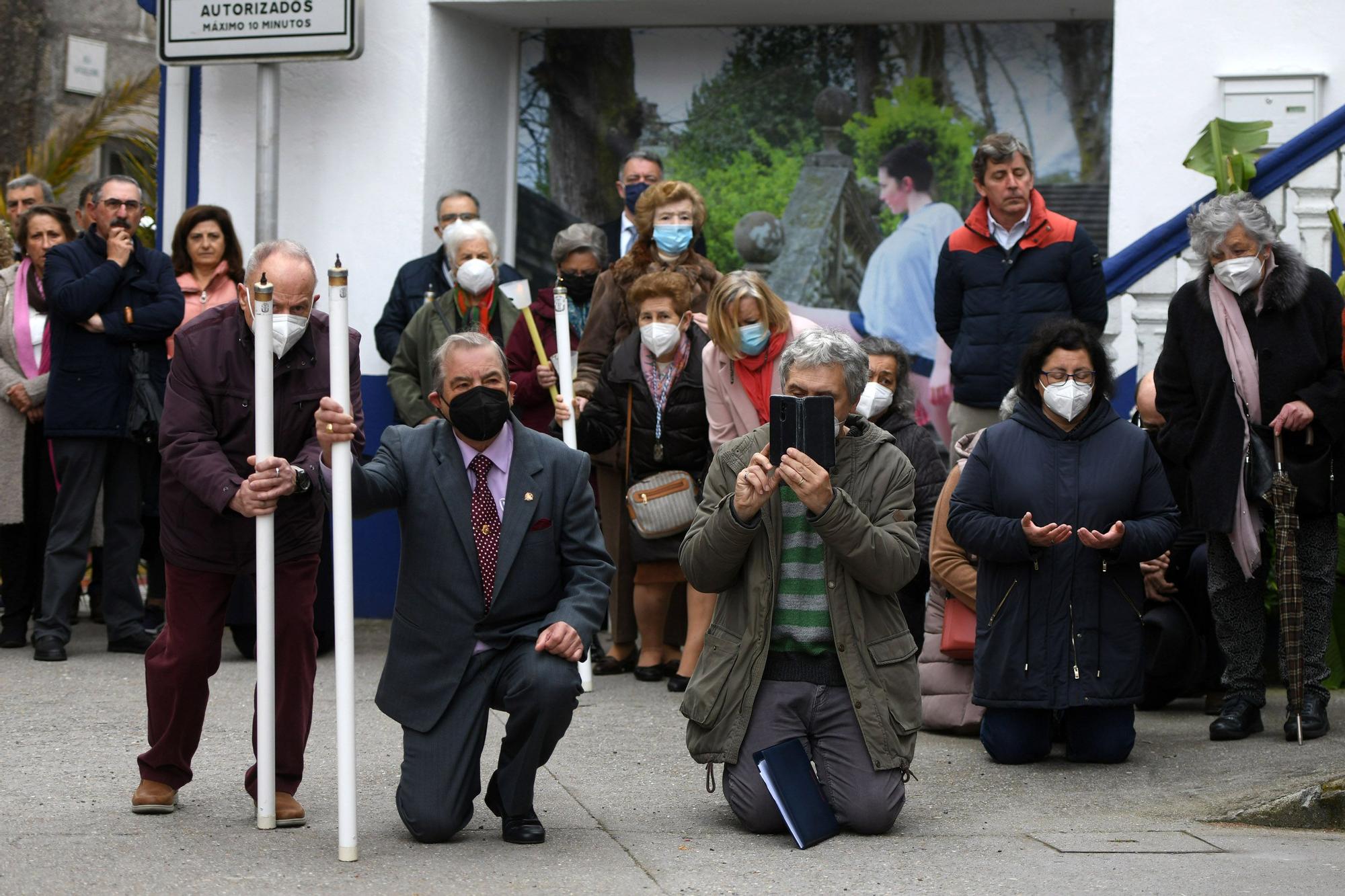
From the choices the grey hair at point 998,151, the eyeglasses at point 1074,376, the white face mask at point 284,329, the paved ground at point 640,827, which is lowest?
the paved ground at point 640,827

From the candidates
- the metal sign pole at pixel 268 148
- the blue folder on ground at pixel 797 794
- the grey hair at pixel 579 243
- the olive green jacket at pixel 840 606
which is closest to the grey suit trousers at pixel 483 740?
the olive green jacket at pixel 840 606

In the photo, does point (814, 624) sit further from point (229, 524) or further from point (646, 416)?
point (646, 416)

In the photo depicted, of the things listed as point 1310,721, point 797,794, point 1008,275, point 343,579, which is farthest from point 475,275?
point 1310,721

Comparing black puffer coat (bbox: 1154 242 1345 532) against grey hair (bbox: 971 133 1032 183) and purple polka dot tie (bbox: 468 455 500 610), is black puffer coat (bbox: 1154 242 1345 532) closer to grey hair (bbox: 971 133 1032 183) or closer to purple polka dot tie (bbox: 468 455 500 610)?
grey hair (bbox: 971 133 1032 183)

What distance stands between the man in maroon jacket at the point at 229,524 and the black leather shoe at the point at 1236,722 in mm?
3454

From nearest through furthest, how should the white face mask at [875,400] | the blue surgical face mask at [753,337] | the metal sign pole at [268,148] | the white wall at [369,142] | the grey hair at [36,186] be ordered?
the blue surgical face mask at [753,337] → the white face mask at [875,400] → the grey hair at [36,186] → the metal sign pole at [268,148] → the white wall at [369,142]

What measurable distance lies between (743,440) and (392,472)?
1161 millimetres

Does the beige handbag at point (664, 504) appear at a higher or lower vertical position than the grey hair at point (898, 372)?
lower

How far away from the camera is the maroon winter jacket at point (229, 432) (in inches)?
222

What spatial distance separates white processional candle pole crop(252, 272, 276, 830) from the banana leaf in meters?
4.62

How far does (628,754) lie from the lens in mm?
6793

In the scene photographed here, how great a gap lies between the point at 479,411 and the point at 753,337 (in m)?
2.41

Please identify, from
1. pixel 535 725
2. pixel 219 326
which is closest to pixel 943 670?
pixel 535 725

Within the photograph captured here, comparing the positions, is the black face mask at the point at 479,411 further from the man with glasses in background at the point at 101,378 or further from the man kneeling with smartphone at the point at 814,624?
the man with glasses in background at the point at 101,378
